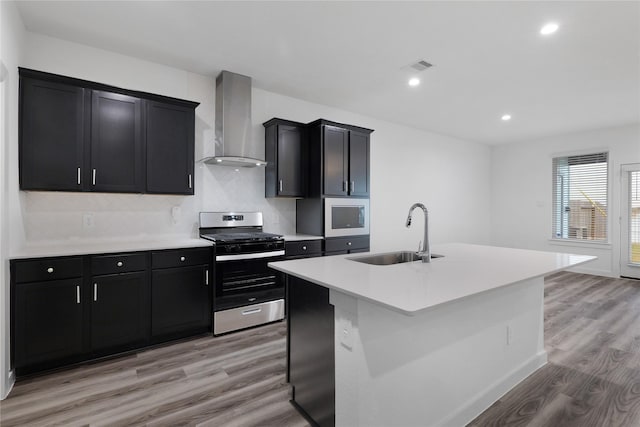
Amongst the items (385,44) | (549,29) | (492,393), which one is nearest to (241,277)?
(492,393)

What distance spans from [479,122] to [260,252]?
4.54 m

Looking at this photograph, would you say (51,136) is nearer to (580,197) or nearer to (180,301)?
(180,301)

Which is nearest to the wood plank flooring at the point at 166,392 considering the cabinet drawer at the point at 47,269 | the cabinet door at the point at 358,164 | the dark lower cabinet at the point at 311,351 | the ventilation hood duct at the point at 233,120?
the dark lower cabinet at the point at 311,351

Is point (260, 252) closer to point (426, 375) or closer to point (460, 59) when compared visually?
point (426, 375)

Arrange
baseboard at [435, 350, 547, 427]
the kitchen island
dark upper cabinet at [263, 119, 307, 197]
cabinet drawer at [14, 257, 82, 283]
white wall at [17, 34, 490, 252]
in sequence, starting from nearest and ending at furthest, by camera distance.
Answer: the kitchen island
baseboard at [435, 350, 547, 427]
cabinet drawer at [14, 257, 82, 283]
white wall at [17, 34, 490, 252]
dark upper cabinet at [263, 119, 307, 197]

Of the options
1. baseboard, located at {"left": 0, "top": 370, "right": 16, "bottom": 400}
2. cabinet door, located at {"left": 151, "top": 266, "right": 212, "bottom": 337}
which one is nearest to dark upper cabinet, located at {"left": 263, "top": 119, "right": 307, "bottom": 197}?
cabinet door, located at {"left": 151, "top": 266, "right": 212, "bottom": 337}

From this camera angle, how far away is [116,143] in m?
2.80

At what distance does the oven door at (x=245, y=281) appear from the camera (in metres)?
3.05

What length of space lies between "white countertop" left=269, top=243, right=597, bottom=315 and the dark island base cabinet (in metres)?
1.43

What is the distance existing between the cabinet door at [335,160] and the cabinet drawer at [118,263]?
208 cm

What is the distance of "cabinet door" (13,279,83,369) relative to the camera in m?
2.22

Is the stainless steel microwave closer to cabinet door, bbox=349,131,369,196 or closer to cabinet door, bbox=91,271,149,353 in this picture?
cabinet door, bbox=349,131,369,196

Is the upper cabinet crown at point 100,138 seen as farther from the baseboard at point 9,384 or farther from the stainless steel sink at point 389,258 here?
the stainless steel sink at point 389,258

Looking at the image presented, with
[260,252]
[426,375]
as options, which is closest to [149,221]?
[260,252]
